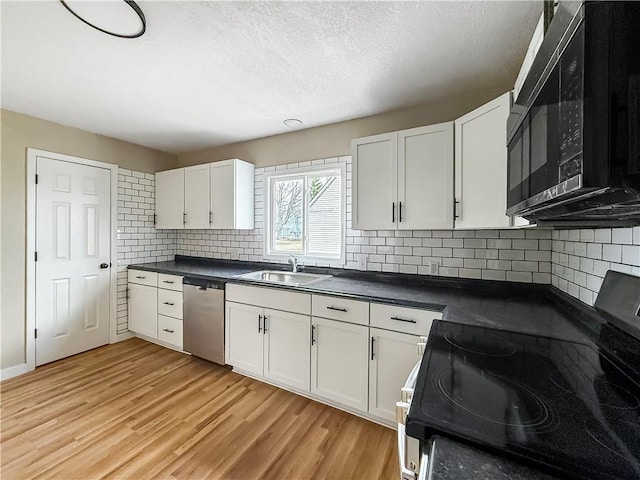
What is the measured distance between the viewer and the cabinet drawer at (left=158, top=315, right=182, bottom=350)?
3016mm

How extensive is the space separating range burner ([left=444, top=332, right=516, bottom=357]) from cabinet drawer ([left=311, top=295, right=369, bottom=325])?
2.49 feet

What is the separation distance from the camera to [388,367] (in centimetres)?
188

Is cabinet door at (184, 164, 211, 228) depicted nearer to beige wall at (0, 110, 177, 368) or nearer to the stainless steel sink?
the stainless steel sink

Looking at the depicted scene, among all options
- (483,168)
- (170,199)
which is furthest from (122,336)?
(483,168)

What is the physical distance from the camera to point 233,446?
5.78 ft

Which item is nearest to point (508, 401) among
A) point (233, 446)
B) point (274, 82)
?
point (233, 446)

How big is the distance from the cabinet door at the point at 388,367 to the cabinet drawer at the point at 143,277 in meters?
2.63

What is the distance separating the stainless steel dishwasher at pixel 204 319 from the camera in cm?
268

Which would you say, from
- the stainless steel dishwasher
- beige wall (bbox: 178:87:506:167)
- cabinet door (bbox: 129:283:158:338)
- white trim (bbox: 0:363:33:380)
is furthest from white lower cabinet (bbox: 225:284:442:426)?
white trim (bbox: 0:363:33:380)

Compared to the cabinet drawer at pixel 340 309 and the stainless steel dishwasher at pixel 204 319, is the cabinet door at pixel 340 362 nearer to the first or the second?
the cabinet drawer at pixel 340 309

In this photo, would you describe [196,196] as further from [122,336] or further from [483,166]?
[483,166]

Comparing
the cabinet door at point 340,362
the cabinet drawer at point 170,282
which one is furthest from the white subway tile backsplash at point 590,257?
the cabinet drawer at point 170,282

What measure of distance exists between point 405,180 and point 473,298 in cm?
99

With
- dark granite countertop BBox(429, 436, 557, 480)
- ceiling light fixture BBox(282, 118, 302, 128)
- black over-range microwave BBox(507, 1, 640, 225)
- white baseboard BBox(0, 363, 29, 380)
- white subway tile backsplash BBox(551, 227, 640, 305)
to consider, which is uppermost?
ceiling light fixture BBox(282, 118, 302, 128)
